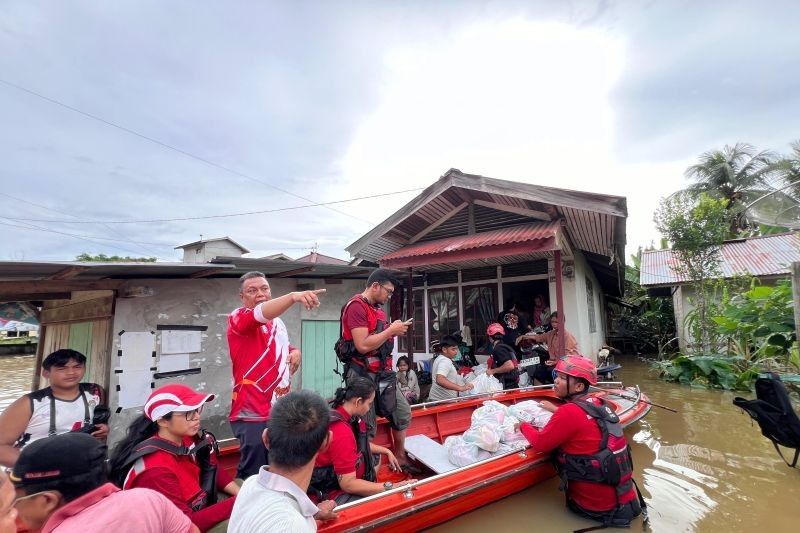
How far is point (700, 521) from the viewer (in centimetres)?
344

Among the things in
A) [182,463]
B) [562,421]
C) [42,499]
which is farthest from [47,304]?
[562,421]

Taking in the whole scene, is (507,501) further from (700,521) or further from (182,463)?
(182,463)

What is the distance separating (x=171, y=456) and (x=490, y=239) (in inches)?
212

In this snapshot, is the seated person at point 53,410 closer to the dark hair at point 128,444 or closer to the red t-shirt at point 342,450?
the dark hair at point 128,444

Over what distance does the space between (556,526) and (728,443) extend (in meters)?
3.91

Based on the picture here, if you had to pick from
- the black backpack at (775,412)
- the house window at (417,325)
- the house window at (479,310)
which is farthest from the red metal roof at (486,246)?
the black backpack at (775,412)

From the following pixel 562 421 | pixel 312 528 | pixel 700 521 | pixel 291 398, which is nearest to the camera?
pixel 312 528

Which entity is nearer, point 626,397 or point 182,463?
point 182,463

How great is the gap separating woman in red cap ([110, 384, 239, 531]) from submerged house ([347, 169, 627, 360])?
4935mm

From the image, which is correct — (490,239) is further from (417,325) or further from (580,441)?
(580,441)

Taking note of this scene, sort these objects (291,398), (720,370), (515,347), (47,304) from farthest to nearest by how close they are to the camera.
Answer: (720,370)
(515,347)
(47,304)
(291,398)

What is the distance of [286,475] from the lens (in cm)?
149

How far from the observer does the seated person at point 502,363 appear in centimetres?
583

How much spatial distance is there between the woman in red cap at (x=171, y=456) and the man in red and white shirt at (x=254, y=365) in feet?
0.87
